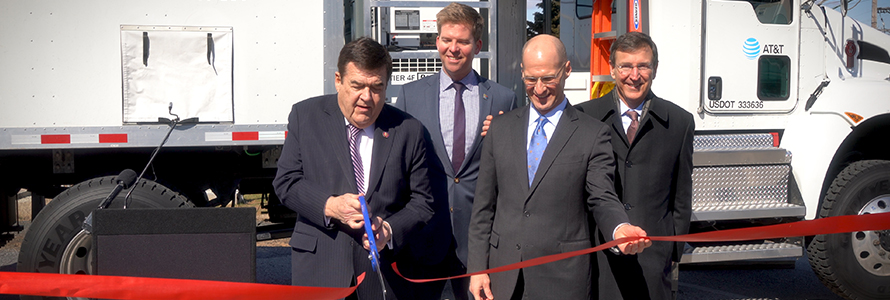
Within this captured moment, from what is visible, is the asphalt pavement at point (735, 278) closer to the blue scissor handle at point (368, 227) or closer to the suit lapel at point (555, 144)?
the suit lapel at point (555, 144)

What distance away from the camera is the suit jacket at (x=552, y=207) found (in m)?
2.57

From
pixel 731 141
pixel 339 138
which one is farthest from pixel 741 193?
pixel 339 138

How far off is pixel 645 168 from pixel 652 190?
4.1 inches

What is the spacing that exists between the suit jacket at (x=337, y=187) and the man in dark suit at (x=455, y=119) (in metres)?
0.33

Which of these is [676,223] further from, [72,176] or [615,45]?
[72,176]

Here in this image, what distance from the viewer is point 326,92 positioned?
4.14 meters

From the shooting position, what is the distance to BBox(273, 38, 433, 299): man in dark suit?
2549mm

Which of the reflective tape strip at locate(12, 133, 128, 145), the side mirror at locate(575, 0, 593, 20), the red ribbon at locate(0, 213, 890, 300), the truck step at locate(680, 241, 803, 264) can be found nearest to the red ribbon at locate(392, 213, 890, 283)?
the red ribbon at locate(0, 213, 890, 300)

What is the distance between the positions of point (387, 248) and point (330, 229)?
0.28 meters

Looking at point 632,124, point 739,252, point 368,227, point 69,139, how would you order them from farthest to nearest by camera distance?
1. point 739,252
2. point 69,139
3. point 632,124
4. point 368,227

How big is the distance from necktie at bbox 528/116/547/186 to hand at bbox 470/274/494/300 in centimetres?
44

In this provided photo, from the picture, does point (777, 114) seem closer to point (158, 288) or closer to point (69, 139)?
point (158, 288)

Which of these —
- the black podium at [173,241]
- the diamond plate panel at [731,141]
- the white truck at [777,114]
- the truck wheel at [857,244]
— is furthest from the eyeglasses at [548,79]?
the truck wheel at [857,244]

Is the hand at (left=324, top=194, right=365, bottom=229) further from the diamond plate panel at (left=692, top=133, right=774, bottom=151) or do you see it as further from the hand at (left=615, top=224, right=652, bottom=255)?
the diamond plate panel at (left=692, top=133, right=774, bottom=151)
